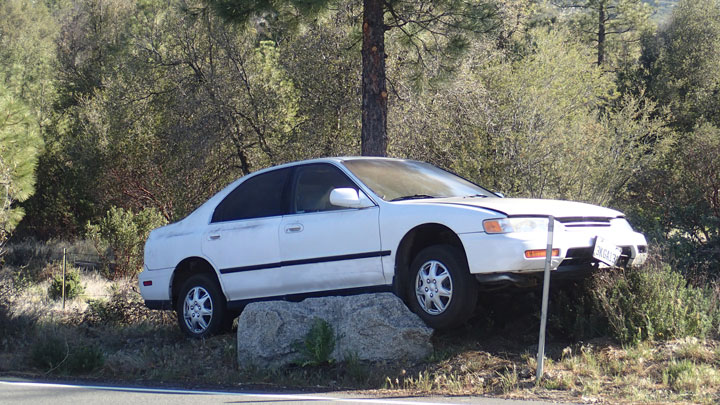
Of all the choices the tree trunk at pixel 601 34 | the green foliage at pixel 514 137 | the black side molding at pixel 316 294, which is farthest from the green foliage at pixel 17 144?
the tree trunk at pixel 601 34

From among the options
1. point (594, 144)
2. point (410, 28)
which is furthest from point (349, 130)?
point (594, 144)

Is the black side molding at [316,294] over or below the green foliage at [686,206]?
below

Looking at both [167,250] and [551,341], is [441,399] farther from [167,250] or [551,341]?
[167,250]

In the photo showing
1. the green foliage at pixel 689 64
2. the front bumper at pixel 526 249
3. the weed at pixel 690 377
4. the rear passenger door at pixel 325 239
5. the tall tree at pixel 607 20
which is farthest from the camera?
the tall tree at pixel 607 20

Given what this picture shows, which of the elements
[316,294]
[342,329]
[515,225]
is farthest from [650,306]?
[316,294]

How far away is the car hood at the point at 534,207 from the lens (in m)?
6.93

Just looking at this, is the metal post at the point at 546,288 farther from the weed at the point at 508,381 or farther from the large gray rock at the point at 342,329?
the large gray rock at the point at 342,329

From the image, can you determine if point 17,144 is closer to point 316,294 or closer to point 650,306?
point 316,294

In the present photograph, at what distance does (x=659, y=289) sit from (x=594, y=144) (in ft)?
31.4

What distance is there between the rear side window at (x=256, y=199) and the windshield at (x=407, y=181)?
2.71 ft

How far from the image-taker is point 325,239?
7.80m

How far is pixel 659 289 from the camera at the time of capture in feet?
23.9

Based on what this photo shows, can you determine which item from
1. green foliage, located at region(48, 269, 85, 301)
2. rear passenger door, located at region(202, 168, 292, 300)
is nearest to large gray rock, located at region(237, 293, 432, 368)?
rear passenger door, located at region(202, 168, 292, 300)

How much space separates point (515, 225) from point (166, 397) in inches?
128
